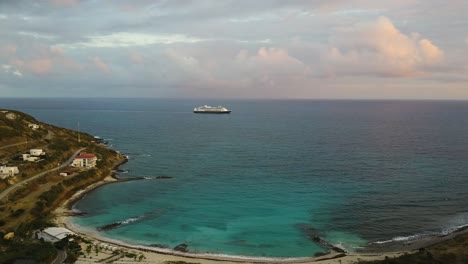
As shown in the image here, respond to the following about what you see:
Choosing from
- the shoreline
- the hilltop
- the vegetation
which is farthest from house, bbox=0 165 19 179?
the vegetation

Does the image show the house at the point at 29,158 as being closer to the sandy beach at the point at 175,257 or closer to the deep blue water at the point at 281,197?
the deep blue water at the point at 281,197

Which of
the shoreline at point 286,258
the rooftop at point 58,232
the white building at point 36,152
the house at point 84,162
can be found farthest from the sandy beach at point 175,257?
the white building at point 36,152

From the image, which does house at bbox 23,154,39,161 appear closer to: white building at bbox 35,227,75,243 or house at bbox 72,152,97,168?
house at bbox 72,152,97,168

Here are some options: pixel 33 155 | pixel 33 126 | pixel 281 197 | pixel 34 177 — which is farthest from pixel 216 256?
pixel 33 126

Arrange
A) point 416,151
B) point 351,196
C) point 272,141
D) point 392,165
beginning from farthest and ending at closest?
1. point 272,141
2. point 416,151
3. point 392,165
4. point 351,196

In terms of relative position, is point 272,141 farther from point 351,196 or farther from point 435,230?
point 435,230

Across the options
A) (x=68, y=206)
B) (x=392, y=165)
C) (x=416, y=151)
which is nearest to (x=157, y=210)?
(x=68, y=206)

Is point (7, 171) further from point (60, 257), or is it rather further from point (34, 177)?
point (60, 257)
